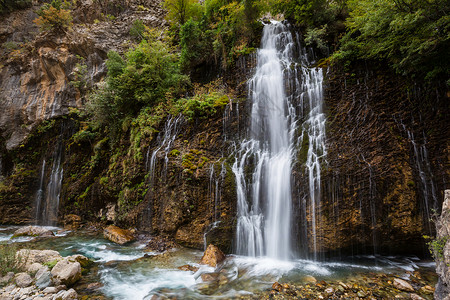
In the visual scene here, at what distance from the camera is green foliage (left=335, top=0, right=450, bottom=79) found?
537cm

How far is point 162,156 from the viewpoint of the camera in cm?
826

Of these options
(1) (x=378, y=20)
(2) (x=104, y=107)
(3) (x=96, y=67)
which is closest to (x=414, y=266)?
(1) (x=378, y=20)

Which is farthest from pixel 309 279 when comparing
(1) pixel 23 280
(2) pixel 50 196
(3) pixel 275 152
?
(2) pixel 50 196

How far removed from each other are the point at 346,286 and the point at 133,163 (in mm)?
9013

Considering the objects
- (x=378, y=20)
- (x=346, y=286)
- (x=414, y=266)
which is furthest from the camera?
(x=378, y=20)

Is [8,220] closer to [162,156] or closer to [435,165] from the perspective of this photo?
[162,156]

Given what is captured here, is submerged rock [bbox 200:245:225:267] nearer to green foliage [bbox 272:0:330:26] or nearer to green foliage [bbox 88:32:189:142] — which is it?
green foliage [bbox 88:32:189:142]

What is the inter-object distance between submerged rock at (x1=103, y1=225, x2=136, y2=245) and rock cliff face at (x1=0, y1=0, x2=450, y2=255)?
491 mm

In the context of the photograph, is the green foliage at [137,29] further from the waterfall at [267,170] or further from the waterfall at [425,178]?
the waterfall at [425,178]

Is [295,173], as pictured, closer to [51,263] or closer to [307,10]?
[51,263]

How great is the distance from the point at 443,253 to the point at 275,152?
4932 millimetres

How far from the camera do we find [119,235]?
7.87 metres

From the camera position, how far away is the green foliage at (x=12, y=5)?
1617cm

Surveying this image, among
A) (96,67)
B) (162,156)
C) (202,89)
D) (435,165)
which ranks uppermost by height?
(96,67)
